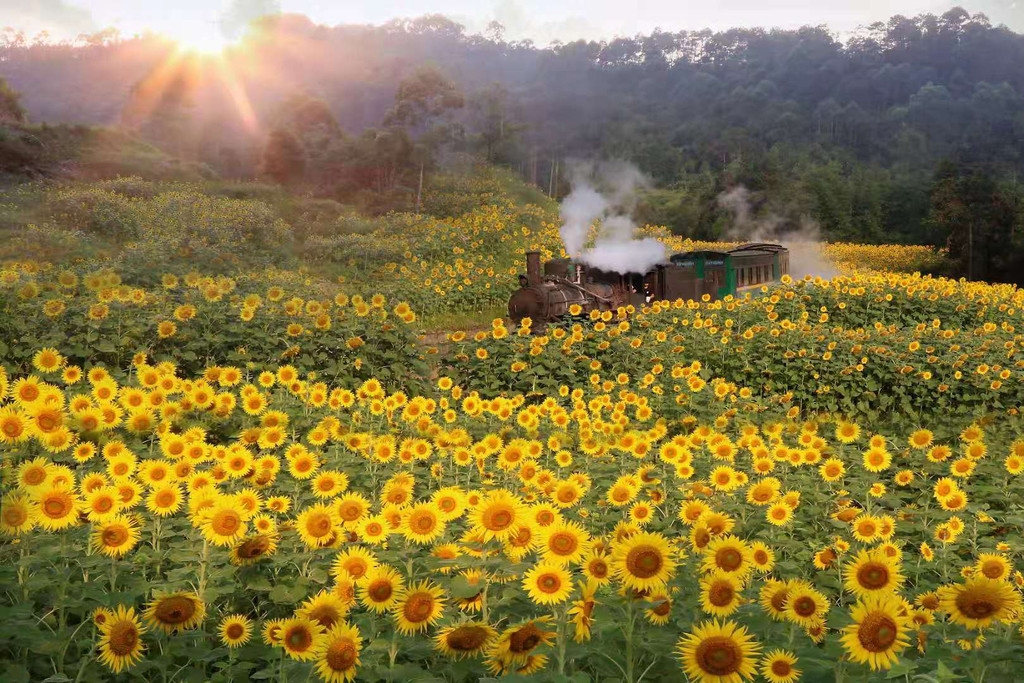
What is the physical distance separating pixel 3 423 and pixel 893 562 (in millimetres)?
3588

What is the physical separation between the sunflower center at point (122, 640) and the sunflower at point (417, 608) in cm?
73

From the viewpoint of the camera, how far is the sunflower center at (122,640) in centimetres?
204

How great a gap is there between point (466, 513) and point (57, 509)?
1.61 meters

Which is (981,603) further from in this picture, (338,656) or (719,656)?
(338,656)

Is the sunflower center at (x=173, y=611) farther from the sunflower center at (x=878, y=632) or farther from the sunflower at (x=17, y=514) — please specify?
the sunflower center at (x=878, y=632)

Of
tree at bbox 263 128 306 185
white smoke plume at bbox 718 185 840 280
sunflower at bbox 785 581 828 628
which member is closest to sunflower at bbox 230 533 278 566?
sunflower at bbox 785 581 828 628

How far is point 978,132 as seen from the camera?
58.1 m

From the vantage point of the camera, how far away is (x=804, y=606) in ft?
6.70

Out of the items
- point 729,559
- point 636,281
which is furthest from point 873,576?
point 636,281

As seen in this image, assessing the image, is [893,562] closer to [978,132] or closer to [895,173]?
[895,173]

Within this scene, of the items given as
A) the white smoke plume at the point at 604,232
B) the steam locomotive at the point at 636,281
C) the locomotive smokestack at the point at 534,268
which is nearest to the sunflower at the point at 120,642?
the steam locomotive at the point at 636,281

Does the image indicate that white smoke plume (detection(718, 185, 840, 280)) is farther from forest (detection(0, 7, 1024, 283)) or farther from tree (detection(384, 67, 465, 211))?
tree (detection(384, 67, 465, 211))

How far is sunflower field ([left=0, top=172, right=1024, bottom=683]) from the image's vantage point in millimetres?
2047

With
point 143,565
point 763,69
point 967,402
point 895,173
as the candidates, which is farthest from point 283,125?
point 763,69
